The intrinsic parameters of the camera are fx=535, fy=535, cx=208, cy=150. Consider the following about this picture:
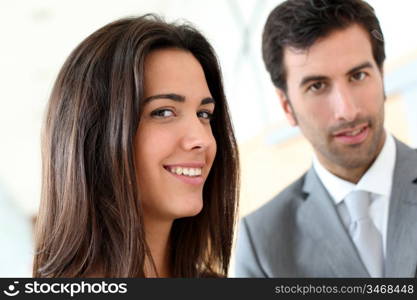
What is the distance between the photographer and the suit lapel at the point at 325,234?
3.85 feet

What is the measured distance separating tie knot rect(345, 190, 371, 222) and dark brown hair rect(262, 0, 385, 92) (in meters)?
0.28

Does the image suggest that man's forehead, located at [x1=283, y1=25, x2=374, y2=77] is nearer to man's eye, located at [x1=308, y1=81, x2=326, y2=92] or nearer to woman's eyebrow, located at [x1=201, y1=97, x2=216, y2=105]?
man's eye, located at [x1=308, y1=81, x2=326, y2=92]

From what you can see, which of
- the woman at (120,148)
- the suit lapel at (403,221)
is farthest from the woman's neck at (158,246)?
the suit lapel at (403,221)

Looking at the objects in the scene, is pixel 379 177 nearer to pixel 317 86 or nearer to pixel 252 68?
pixel 317 86

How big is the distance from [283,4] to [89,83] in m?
0.48

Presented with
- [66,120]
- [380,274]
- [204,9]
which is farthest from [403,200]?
[204,9]

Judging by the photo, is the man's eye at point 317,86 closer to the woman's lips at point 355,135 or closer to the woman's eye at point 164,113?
A: the woman's lips at point 355,135

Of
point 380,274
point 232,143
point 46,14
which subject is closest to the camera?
point 380,274

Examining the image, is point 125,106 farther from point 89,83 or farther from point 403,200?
point 403,200

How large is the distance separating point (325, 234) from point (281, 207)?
14cm

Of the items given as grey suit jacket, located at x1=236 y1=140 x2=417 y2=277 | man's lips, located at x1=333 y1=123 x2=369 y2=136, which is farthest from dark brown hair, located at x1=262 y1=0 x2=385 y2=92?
grey suit jacket, located at x1=236 y1=140 x2=417 y2=277

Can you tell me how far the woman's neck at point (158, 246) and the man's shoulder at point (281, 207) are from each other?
0.24 meters

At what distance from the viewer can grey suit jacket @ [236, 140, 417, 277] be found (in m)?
1.13

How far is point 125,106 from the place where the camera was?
99 cm
